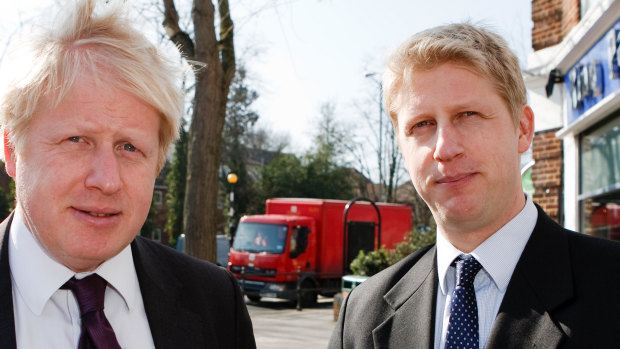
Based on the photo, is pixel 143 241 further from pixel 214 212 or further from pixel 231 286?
pixel 214 212

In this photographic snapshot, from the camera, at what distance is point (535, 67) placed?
9297 millimetres

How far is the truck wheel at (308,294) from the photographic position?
54.4 ft

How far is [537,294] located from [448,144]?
56 cm

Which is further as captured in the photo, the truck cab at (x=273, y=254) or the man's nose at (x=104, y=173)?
the truck cab at (x=273, y=254)

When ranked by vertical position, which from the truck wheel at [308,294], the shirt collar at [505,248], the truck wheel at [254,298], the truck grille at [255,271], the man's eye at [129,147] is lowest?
the truck wheel at [254,298]

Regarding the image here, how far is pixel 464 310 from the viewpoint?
1.95 meters

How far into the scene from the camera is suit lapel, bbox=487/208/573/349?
182cm

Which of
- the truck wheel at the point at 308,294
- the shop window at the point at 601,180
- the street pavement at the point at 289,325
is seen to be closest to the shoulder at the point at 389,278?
the shop window at the point at 601,180

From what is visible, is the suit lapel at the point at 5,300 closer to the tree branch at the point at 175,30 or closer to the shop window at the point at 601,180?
the tree branch at the point at 175,30

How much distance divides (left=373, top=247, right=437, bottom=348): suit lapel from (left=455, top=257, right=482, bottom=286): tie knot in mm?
158

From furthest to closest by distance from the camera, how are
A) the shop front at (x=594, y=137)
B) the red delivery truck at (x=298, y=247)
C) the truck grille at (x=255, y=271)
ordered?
the red delivery truck at (x=298, y=247)
the truck grille at (x=255, y=271)
the shop front at (x=594, y=137)

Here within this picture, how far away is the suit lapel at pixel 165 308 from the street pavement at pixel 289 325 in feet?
25.2

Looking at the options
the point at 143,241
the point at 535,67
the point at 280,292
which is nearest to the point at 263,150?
the point at 280,292

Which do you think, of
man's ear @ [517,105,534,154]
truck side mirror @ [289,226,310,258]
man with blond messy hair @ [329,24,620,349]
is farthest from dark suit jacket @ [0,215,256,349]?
truck side mirror @ [289,226,310,258]
